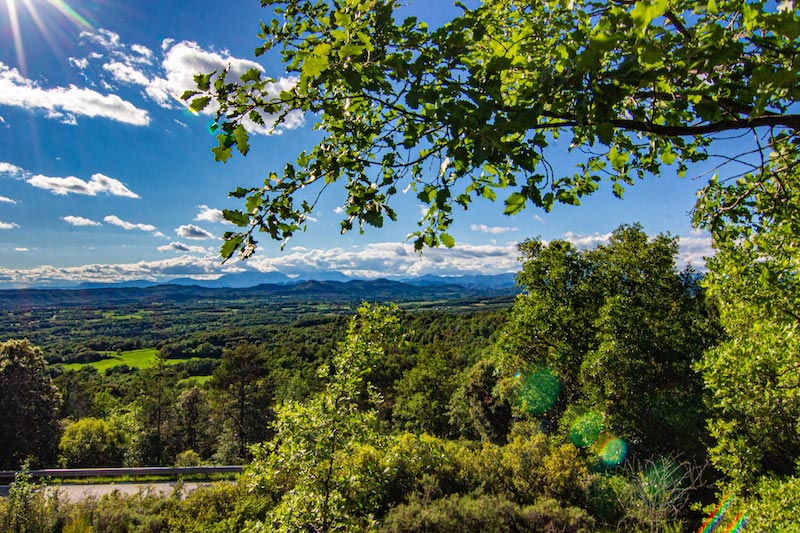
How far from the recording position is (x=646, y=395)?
37.8 ft

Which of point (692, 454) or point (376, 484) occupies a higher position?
point (376, 484)

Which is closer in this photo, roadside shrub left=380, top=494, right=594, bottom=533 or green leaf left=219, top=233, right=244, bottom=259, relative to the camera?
green leaf left=219, top=233, right=244, bottom=259

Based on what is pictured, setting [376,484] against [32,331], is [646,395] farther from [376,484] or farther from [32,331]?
[32,331]

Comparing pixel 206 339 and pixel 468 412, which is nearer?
pixel 468 412

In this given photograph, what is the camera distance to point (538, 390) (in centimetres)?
1445

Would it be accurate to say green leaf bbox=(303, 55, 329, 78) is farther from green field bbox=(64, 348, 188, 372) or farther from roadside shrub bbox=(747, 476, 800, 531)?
green field bbox=(64, 348, 188, 372)

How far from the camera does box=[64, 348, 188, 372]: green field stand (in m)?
80.1

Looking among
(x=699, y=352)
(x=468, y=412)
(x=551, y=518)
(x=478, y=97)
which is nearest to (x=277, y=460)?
(x=478, y=97)

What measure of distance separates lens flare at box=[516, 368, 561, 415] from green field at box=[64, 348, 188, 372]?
257 feet

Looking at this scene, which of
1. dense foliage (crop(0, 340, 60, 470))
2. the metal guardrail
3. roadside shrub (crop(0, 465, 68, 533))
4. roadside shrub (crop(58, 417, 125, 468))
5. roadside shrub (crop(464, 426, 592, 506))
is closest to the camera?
roadside shrub (crop(0, 465, 68, 533))

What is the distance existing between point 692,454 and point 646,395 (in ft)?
7.46

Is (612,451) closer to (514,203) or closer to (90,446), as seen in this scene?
(514,203)

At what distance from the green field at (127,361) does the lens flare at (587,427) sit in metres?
80.6

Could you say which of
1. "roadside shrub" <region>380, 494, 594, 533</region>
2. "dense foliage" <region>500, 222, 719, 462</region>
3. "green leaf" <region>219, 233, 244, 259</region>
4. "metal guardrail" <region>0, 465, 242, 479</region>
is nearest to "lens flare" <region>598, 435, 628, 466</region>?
"dense foliage" <region>500, 222, 719, 462</region>
